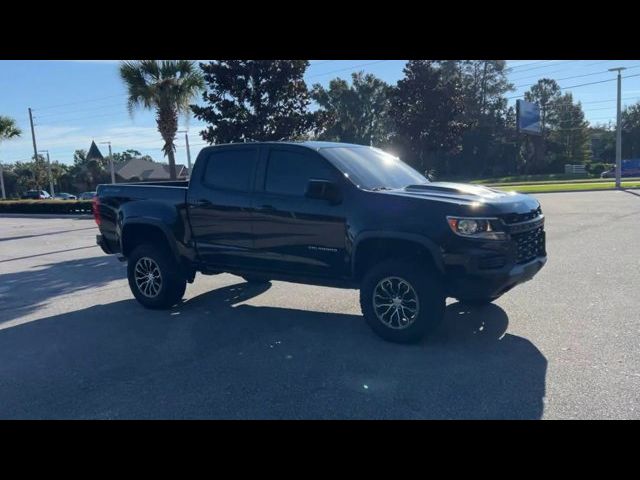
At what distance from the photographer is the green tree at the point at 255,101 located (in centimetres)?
1518

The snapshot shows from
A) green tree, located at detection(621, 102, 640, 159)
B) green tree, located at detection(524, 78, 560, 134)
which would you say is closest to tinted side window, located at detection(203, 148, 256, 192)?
green tree, located at detection(524, 78, 560, 134)

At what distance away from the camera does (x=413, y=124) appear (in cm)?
4134

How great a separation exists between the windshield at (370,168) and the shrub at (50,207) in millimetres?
23521

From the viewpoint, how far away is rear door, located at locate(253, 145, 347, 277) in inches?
213

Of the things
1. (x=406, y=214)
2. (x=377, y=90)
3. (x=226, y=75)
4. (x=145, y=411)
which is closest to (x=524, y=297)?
(x=406, y=214)

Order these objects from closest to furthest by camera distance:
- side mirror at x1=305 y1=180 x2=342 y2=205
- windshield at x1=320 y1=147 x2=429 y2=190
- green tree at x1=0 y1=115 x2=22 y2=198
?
side mirror at x1=305 y1=180 x2=342 y2=205
windshield at x1=320 y1=147 x2=429 y2=190
green tree at x1=0 y1=115 x2=22 y2=198

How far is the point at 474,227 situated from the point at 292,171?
7.11 ft

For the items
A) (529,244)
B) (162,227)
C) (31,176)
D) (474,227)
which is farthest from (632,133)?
(31,176)

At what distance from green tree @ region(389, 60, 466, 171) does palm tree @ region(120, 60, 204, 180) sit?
86.3 ft

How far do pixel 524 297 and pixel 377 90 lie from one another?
59613 mm

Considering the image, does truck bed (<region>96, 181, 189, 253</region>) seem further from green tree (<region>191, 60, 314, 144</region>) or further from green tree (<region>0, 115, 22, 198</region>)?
green tree (<region>0, 115, 22, 198</region>)

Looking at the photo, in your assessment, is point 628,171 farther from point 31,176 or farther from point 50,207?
point 31,176

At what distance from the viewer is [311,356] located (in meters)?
4.89

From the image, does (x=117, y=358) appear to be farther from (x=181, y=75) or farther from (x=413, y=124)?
(x=413, y=124)
